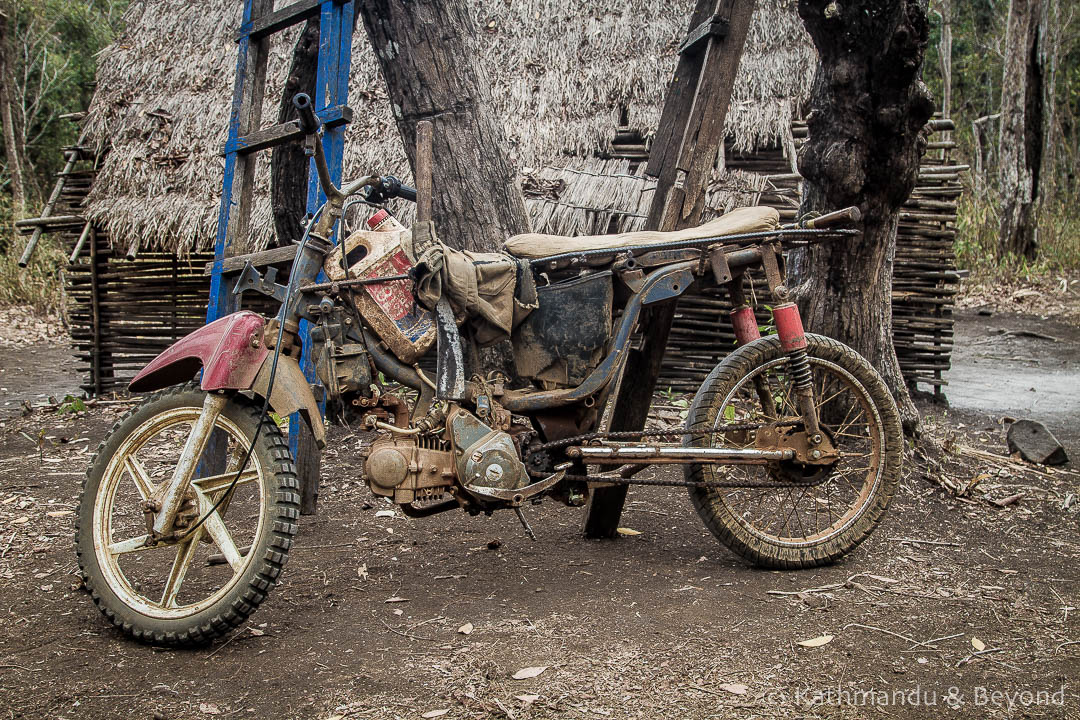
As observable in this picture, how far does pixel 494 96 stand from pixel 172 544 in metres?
6.25

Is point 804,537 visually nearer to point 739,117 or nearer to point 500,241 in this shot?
point 500,241

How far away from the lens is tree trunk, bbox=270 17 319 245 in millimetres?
4559

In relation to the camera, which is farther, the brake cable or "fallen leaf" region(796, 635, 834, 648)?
the brake cable

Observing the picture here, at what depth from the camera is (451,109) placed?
4.48 m

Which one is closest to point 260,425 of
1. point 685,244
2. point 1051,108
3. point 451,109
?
point 685,244

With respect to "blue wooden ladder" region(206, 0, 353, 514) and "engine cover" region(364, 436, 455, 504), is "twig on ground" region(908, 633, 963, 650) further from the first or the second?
"blue wooden ladder" region(206, 0, 353, 514)

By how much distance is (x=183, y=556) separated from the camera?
9.78 ft

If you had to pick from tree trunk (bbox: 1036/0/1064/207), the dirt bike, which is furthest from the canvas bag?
tree trunk (bbox: 1036/0/1064/207)

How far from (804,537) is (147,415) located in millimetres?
2588

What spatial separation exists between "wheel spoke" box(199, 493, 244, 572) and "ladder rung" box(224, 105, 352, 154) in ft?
5.86

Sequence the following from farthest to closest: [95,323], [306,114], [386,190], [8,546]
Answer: [95,323] < [8,546] < [386,190] < [306,114]

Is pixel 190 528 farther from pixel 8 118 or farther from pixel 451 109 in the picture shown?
pixel 8 118

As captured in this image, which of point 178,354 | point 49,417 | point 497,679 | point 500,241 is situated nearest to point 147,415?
point 178,354

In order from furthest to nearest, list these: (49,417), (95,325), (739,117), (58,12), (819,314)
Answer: (58,12)
(95,325)
(739,117)
(49,417)
(819,314)
